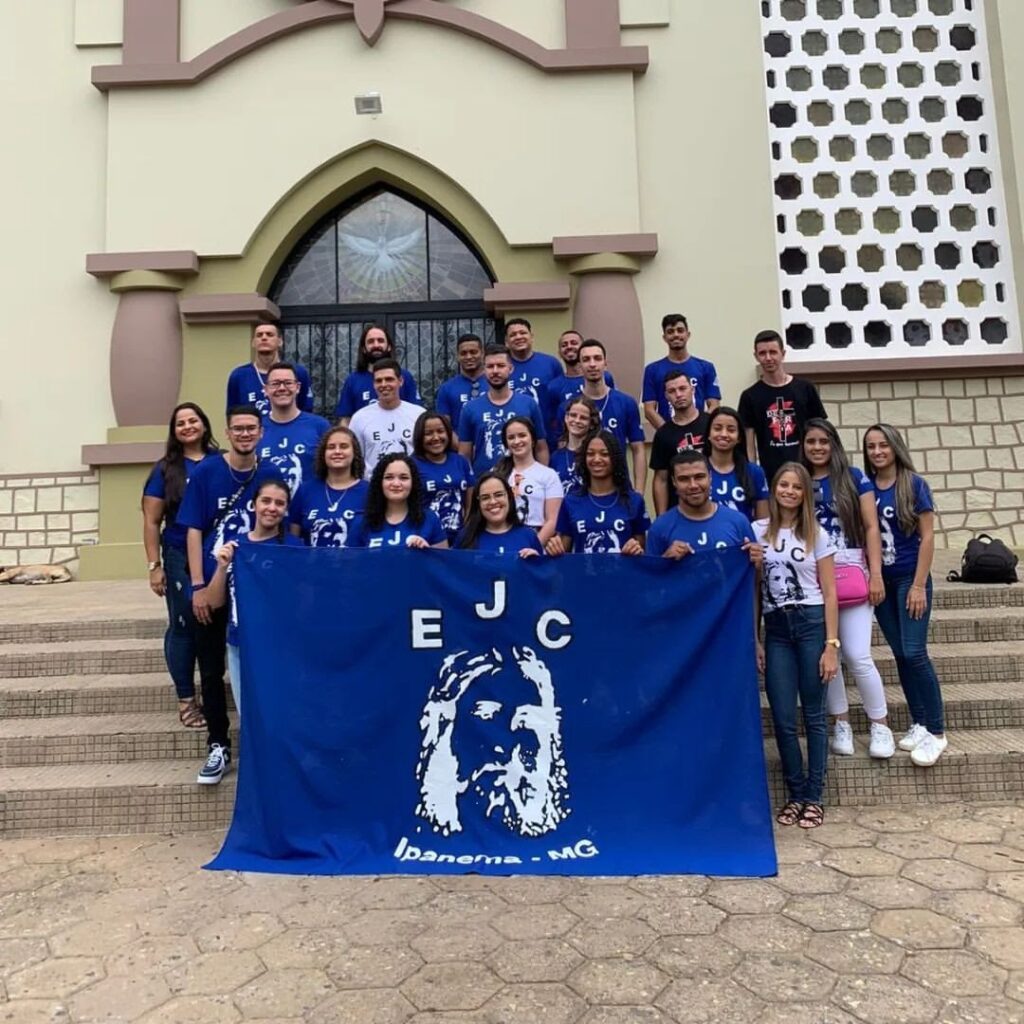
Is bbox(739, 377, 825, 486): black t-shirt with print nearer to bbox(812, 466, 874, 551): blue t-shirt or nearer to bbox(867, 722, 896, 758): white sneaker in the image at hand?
bbox(812, 466, 874, 551): blue t-shirt

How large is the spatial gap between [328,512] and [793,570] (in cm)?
215

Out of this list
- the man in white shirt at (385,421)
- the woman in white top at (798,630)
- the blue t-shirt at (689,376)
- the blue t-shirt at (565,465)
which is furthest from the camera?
the blue t-shirt at (689,376)

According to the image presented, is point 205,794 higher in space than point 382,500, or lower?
lower

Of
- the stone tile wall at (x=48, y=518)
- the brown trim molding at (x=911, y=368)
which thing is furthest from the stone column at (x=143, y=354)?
the brown trim molding at (x=911, y=368)

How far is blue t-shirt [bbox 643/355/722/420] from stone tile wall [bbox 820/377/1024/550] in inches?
115

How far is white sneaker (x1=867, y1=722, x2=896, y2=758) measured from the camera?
3.95 meters

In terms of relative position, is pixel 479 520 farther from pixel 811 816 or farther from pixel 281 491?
pixel 811 816

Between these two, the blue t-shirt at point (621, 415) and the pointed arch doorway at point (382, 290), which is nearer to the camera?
the blue t-shirt at point (621, 415)

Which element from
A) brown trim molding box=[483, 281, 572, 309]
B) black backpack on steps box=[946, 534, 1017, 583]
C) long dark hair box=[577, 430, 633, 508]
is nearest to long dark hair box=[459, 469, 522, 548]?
long dark hair box=[577, 430, 633, 508]

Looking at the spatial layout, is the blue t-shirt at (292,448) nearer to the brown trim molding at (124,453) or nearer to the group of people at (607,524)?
the group of people at (607,524)

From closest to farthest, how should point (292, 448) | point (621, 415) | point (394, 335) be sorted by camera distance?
point (292, 448)
point (621, 415)
point (394, 335)

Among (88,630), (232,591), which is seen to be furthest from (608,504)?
(88,630)

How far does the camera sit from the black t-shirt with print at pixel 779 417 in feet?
16.9

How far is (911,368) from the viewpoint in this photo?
316 inches
